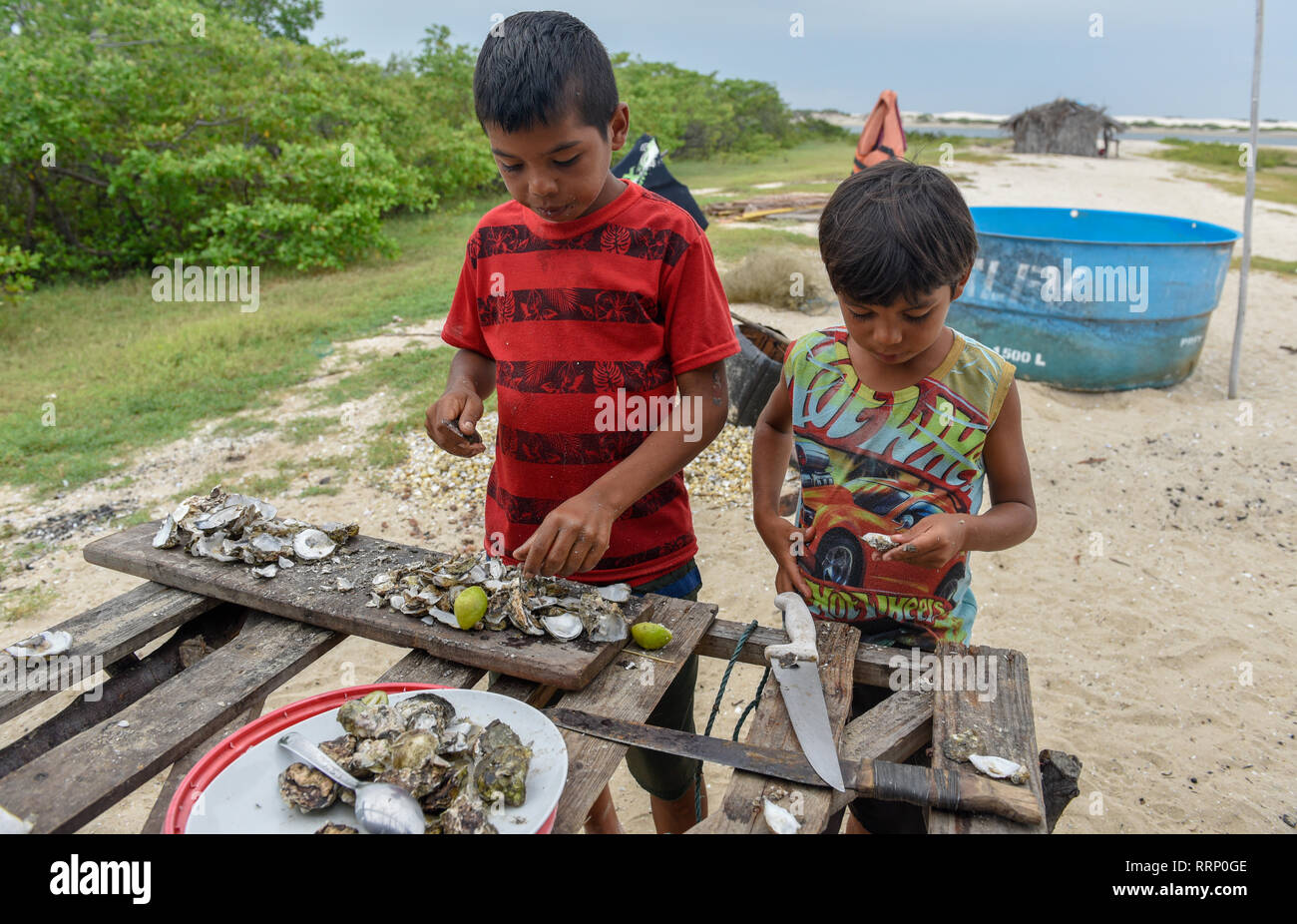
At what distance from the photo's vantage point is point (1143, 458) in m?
5.29

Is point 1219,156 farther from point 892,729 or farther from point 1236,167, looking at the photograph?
point 892,729

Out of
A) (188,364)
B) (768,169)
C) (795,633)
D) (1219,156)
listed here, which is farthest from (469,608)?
(1219,156)

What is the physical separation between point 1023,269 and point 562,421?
536 cm

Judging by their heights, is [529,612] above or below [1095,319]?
below

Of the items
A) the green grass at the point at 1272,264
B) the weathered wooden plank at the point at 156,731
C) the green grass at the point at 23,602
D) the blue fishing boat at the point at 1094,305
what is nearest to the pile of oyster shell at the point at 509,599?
the weathered wooden plank at the point at 156,731

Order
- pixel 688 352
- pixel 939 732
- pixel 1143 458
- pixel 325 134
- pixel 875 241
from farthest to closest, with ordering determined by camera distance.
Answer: pixel 325 134
pixel 1143 458
pixel 688 352
pixel 875 241
pixel 939 732

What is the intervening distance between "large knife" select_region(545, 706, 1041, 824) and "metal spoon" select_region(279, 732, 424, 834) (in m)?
0.30

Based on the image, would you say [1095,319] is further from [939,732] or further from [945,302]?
[939,732]

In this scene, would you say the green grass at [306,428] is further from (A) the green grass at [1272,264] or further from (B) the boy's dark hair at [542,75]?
(A) the green grass at [1272,264]

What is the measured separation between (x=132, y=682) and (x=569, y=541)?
956 mm

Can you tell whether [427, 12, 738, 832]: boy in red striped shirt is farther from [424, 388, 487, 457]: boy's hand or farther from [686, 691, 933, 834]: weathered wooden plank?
[686, 691, 933, 834]: weathered wooden plank

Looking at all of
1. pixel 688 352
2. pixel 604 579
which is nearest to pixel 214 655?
pixel 604 579

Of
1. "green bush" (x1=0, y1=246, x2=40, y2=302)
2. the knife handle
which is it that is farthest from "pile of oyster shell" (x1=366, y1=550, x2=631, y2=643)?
"green bush" (x1=0, y1=246, x2=40, y2=302)

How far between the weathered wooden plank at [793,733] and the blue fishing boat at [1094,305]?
5.30 metres
